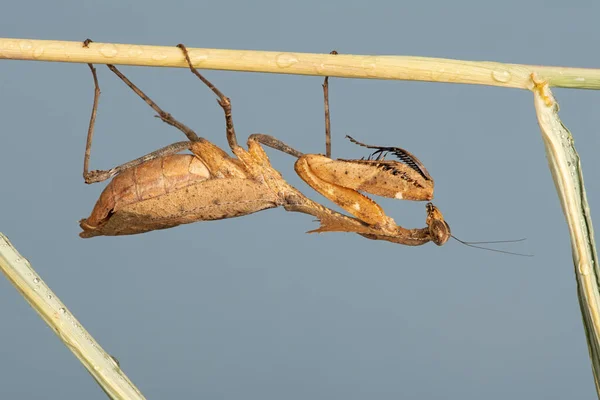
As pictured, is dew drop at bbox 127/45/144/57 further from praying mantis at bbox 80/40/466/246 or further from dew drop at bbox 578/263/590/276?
dew drop at bbox 578/263/590/276

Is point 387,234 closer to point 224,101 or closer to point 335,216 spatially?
point 335,216

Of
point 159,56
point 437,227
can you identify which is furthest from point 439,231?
point 159,56

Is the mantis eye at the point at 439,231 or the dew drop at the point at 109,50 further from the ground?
the dew drop at the point at 109,50

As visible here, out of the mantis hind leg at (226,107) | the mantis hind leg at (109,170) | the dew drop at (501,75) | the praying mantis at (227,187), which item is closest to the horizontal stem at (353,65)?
the dew drop at (501,75)

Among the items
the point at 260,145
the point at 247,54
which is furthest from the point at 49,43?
the point at 260,145

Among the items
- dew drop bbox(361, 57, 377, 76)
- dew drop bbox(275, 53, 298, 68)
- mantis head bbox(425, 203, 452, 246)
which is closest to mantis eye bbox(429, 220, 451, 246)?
mantis head bbox(425, 203, 452, 246)

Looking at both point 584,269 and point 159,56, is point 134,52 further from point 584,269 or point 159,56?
point 584,269

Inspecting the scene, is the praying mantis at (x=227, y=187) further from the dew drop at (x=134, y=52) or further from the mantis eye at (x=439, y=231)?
the dew drop at (x=134, y=52)
